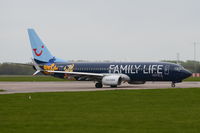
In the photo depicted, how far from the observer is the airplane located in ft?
177

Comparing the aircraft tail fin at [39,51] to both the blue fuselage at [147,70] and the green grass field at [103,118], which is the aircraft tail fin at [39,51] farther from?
the green grass field at [103,118]

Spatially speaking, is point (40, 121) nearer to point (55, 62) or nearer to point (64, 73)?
point (64, 73)

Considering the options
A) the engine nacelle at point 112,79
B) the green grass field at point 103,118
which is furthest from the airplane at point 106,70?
the green grass field at point 103,118

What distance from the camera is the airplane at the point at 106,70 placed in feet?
177

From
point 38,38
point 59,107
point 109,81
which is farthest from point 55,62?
point 59,107

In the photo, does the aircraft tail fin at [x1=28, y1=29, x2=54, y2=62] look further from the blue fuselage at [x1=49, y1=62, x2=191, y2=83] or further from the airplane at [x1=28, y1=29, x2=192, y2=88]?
the blue fuselage at [x1=49, y1=62, x2=191, y2=83]

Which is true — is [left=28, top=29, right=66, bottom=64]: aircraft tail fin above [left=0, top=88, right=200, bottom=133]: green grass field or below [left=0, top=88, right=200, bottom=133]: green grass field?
above

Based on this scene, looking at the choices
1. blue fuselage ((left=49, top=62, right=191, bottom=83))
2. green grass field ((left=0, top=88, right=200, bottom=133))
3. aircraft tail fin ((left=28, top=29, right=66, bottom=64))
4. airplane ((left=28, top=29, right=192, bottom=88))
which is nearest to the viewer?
green grass field ((left=0, top=88, right=200, bottom=133))

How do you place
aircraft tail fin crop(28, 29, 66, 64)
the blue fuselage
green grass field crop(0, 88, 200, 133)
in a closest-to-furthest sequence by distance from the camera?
1. green grass field crop(0, 88, 200, 133)
2. the blue fuselage
3. aircraft tail fin crop(28, 29, 66, 64)

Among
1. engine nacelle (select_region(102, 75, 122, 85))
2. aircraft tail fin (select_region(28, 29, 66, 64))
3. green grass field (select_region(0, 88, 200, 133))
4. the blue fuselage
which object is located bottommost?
green grass field (select_region(0, 88, 200, 133))

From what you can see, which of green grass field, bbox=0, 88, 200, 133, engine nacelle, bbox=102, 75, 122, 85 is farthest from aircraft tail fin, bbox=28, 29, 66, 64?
green grass field, bbox=0, 88, 200, 133

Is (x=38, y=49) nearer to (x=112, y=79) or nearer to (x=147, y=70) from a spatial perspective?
(x=112, y=79)

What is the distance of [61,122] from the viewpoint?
62.9 ft

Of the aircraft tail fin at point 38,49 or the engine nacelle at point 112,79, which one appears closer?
the engine nacelle at point 112,79
